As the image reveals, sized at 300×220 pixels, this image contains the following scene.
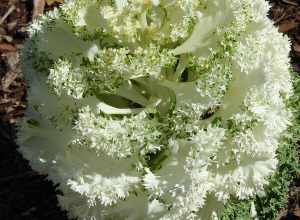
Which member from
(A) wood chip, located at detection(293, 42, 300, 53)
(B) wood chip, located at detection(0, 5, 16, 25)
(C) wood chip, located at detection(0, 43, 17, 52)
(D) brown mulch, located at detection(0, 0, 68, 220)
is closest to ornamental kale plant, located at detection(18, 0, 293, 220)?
(D) brown mulch, located at detection(0, 0, 68, 220)

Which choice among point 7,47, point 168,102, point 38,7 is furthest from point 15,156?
point 168,102

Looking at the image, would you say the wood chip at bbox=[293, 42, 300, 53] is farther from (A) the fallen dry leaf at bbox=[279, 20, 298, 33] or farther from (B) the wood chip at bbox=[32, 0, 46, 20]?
(B) the wood chip at bbox=[32, 0, 46, 20]

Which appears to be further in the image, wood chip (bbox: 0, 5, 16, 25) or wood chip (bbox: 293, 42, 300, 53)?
wood chip (bbox: 0, 5, 16, 25)

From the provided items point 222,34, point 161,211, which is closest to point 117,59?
point 222,34

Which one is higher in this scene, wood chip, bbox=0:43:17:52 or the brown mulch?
wood chip, bbox=0:43:17:52

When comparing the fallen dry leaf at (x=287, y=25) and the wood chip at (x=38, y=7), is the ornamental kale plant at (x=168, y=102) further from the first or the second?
the wood chip at (x=38, y=7)

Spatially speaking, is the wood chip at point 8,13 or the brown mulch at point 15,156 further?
the wood chip at point 8,13

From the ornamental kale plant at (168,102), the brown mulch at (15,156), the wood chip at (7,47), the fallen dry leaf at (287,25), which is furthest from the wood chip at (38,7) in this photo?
the ornamental kale plant at (168,102)

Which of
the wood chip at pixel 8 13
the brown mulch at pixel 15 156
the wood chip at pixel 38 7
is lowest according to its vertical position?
the brown mulch at pixel 15 156
